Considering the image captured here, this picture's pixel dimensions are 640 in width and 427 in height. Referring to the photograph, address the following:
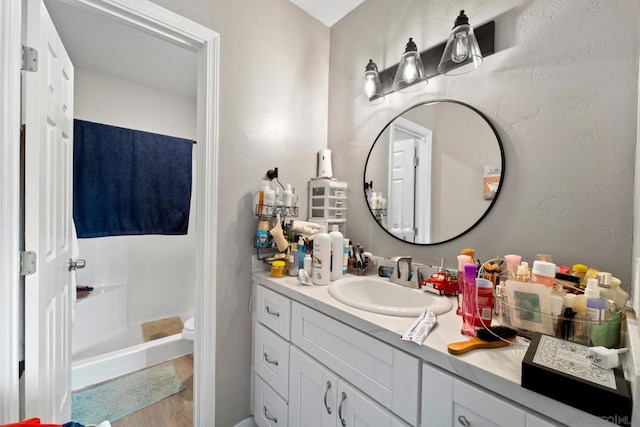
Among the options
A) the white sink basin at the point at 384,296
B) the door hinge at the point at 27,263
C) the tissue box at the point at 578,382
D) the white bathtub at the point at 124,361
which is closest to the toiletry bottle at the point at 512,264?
the white sink basin at the point at 384,296

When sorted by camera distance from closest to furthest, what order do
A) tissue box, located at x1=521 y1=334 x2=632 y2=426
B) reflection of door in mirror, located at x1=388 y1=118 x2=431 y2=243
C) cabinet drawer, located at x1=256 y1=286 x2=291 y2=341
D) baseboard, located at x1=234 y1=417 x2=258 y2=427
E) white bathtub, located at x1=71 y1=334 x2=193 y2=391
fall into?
tissue box, located at x1=521 y1=334 x2=632 y2=426, cabinet drawer, located at x1=256 y1=286 x2=291 y2=341, reflection of door in mirror, located at x1=388 y1=118 x2=431 y2=243, baseboard, located at x1=234 y1=417 x2=258 y2=427, white bathtub, located at x1=71 y1=334 x2=193 y2=391

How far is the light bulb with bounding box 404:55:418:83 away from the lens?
118cm

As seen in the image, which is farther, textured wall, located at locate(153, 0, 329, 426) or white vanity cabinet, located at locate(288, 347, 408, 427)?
textured wall, located at locate(153, 0, 329, 426)

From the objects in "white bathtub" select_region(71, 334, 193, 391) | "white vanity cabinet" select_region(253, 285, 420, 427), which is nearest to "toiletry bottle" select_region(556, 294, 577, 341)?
"white vanity cabinet" select_region(253, 285, 420, 427)

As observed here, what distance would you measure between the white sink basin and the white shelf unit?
39 centimetres

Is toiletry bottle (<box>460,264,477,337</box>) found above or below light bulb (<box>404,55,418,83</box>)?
below

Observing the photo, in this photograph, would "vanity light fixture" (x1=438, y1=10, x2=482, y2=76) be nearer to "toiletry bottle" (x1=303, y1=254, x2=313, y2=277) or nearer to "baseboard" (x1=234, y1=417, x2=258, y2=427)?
"toiletry bottle" (x1=303, y1=254, x2=313, y2=277)

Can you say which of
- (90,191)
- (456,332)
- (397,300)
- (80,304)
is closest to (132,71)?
(90,191)

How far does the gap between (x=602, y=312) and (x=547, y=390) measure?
0.29 m

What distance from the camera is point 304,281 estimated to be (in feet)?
3.76

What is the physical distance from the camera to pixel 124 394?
1.61m

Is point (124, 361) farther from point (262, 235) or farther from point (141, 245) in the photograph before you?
point (262, 235)

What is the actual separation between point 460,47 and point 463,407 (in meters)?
1.18

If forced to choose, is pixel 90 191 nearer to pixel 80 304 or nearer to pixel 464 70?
pixel 80 304
